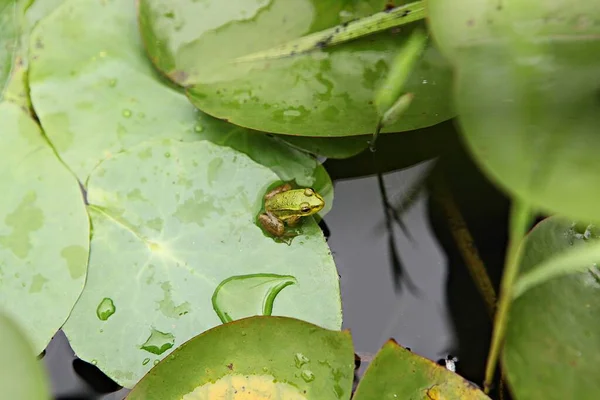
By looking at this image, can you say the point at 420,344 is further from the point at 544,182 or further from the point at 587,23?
the point at 587,23

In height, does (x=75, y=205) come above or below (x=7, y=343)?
below

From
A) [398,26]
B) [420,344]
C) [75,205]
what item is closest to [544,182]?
[398,26]

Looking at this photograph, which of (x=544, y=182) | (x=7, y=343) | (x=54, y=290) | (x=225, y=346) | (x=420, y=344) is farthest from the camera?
(x=420, y=344)

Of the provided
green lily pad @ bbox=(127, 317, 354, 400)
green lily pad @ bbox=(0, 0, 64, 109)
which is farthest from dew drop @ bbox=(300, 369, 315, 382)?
green lily pad @ bbox=(0, 0, 64, 109)

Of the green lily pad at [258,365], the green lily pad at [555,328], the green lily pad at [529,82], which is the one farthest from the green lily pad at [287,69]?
the green lily pad at [258,365]

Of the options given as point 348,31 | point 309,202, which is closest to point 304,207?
point 309,202

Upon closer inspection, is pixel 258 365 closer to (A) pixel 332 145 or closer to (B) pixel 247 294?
(B) pixel 247 294
